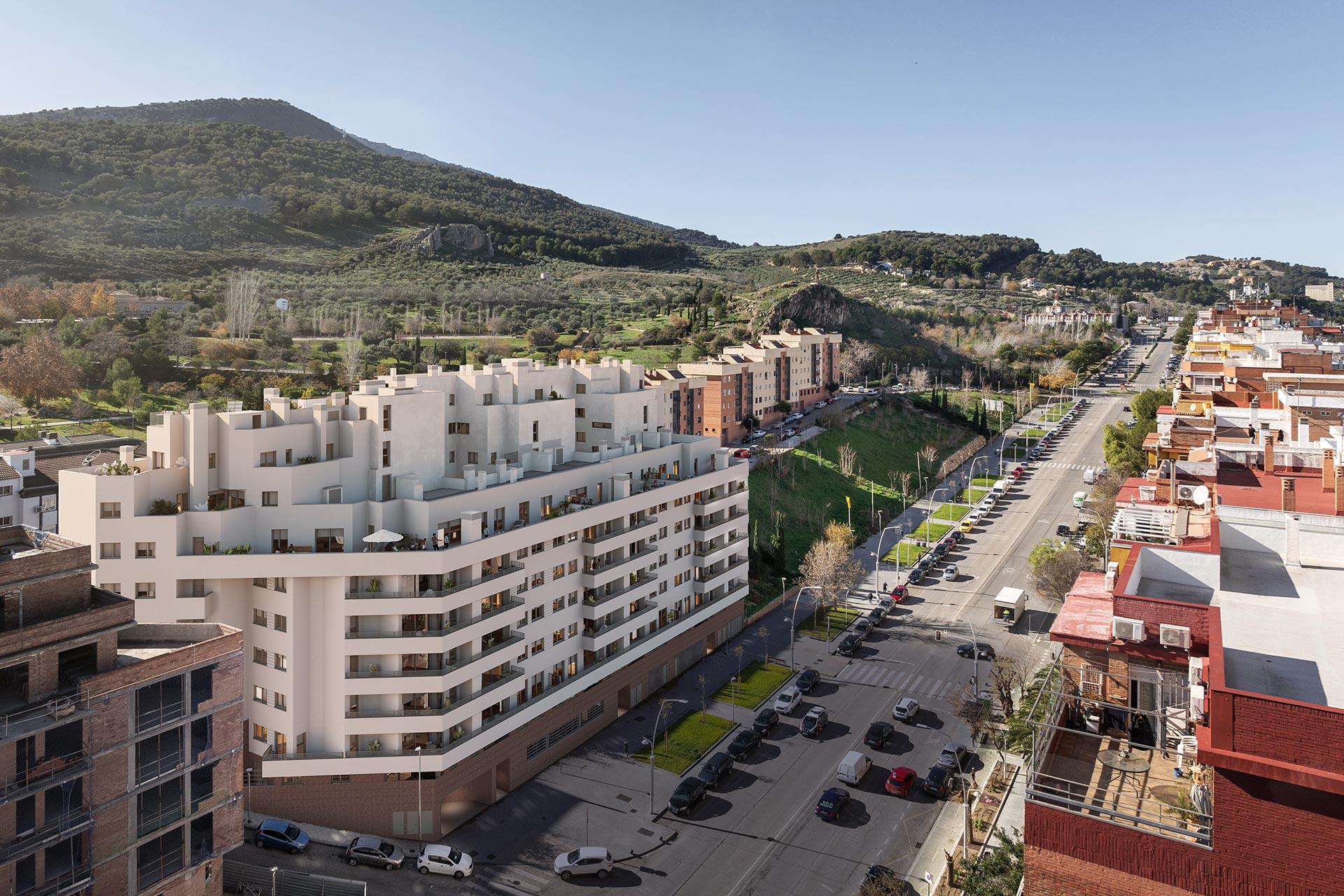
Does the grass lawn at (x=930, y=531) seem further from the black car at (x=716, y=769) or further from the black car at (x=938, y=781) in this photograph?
the black car at (x=716, y=769)

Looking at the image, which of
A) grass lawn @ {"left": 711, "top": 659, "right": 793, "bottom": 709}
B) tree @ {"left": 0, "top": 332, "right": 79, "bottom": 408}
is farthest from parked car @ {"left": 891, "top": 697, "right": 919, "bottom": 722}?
tree @ {"left": 0, "top": 332, "right": 79, "bottom": 408}

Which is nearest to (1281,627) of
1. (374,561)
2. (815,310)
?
(374,561)

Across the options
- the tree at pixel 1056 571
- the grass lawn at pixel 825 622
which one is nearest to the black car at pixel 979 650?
the tree at pixel 1056 571

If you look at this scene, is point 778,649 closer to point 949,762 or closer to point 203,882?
point 949,762

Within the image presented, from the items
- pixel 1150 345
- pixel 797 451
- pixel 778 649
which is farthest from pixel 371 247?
pixel 1150 345

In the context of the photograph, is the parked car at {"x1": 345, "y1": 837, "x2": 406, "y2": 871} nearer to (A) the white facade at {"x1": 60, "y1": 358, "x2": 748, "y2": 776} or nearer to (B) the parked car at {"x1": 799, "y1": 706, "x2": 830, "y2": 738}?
(A) the white facade at {"x1": 60, "y1": 358, "x2": 748, "y2": 776}

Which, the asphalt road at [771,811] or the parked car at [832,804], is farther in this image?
the parked car at [832,804]
